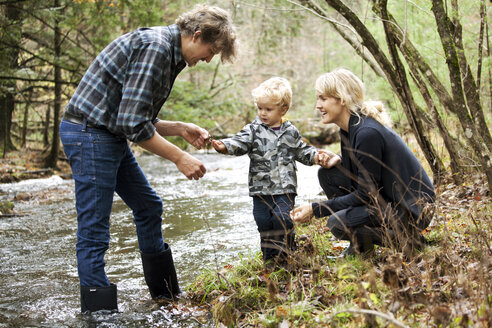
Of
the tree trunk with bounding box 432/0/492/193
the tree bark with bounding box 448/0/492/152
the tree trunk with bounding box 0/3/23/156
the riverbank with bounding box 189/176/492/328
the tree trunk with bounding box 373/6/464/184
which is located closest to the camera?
the riverbank with bounding box 189/176/492/328

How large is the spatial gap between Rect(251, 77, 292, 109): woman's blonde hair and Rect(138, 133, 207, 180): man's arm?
1.03 metres

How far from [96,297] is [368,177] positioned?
2.01 metres

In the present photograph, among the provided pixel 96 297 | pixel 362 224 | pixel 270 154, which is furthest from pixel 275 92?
pixel 96 297

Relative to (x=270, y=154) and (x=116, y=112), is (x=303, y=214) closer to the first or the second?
(x=270, y=154)

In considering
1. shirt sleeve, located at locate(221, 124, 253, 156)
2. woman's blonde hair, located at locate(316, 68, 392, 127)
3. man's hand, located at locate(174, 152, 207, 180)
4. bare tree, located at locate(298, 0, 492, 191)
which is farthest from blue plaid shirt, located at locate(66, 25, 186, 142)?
bare tree, located at locate(298, 0, 492, 191)

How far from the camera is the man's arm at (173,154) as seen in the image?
2.99 m

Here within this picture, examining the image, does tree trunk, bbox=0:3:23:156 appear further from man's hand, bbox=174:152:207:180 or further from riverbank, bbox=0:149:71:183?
man's hand, bbox=174:152:207:180

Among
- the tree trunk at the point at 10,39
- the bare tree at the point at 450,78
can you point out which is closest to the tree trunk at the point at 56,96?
the tree trunk at the point at 10,39

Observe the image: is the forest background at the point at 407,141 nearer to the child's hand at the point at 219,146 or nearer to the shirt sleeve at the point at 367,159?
the shirt sleeve at the point at 367,159

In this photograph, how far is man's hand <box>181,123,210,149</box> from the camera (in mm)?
3633

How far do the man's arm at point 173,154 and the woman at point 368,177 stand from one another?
0.83 metres

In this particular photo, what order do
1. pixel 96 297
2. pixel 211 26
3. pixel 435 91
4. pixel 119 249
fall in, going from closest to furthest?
1. pixel 211 26
2. pixel 96 297
3. pixel 119 249
4. pixel 435 91

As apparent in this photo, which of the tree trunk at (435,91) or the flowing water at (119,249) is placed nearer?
the flowing water at (119,249)

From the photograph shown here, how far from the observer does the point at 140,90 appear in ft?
9.43
